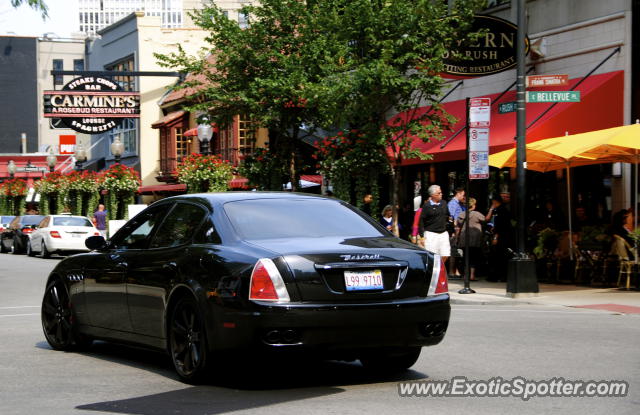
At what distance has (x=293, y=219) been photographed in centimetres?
848

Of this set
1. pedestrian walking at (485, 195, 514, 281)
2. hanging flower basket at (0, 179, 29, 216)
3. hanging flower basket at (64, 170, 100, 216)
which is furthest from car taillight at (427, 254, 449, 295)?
hanging flower basket at (0, 179, 29, 216)

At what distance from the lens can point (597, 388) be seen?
788 cm

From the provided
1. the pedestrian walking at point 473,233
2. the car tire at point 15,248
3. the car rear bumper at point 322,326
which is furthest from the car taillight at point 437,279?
the car tire at point 15,248

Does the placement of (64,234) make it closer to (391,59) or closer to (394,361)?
(391,59)

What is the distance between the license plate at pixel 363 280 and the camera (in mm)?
7680

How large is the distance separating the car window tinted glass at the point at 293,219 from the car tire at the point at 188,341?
723 millimetres

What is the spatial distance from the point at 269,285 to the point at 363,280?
2.37ft

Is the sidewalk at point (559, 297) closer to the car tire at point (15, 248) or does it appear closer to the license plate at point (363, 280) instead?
the license plate at point (363, 280)

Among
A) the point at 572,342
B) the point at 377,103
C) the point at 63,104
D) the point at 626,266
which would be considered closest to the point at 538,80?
the point at 626,266

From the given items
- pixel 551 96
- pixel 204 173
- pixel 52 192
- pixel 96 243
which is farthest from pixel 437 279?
pixel 52 192

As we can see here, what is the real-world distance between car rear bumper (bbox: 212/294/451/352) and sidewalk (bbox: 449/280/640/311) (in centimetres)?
895

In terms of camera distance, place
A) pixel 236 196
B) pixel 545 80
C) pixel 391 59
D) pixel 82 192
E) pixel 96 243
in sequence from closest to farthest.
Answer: pixel 236 196 → pixel 96 243 → pixel 545 80 → pixel 391 59 → pixel 82 192

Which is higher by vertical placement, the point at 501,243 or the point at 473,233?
the point at 473,233

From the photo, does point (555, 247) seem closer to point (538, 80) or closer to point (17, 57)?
point (538, 80)
